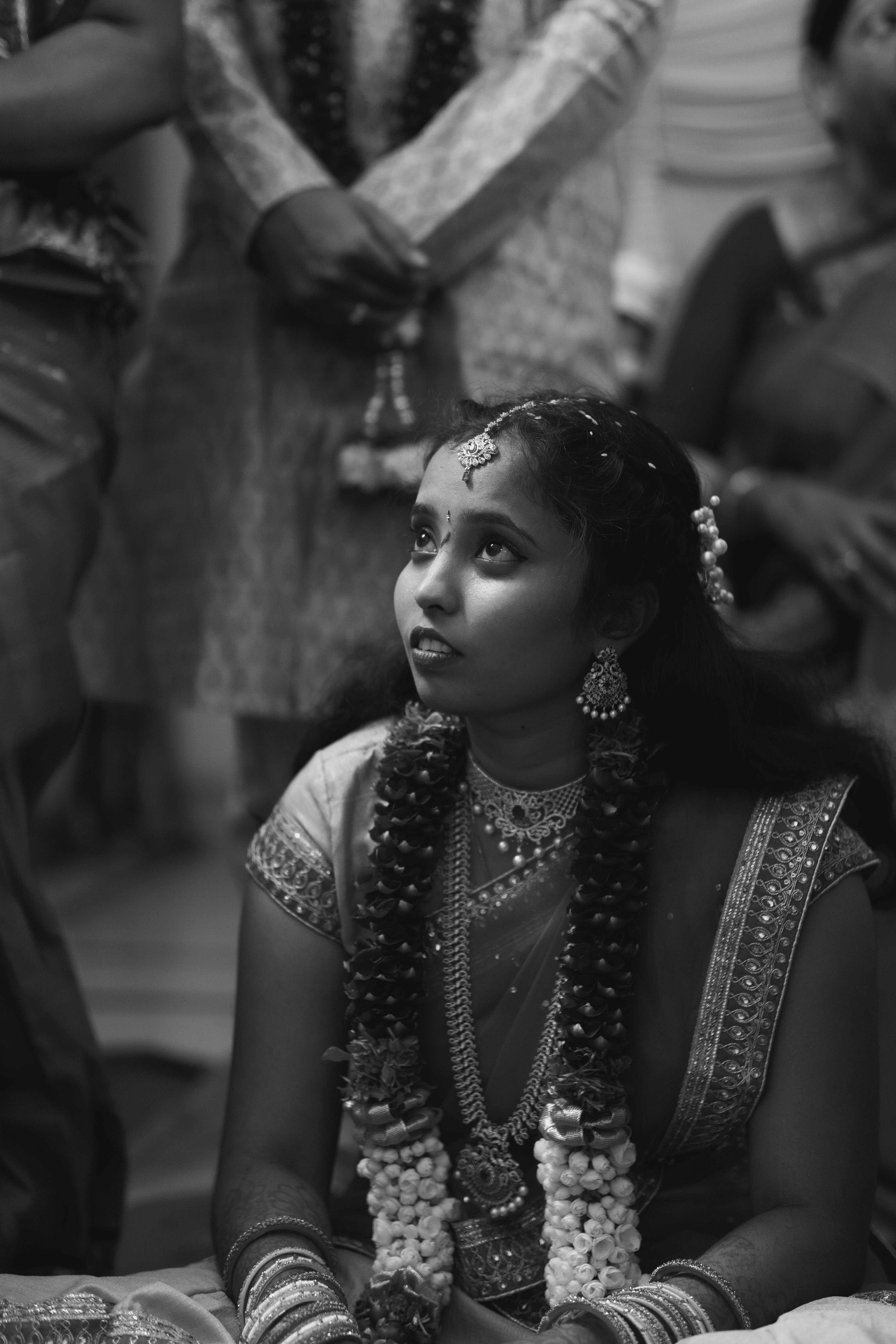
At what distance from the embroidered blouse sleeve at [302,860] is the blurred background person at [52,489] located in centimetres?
39

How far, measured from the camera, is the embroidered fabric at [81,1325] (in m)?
1.64

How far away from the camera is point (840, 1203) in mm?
1757

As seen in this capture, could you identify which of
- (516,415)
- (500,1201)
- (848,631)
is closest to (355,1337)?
(500,1201)

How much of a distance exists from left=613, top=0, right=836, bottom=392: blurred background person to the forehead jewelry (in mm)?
3076

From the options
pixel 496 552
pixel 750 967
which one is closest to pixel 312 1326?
pixel 750 967

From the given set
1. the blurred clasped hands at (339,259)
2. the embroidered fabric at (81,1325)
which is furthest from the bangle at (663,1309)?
the blurred clasped hands at (339,259)

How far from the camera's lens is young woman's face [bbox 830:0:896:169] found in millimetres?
3443

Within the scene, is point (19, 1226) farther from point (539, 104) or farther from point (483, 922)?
point (539, 104)

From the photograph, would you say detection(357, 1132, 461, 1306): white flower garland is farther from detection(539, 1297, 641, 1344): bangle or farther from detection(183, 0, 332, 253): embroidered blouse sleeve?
detection(183, 0, 332, 253): embroidered blouse sleeve

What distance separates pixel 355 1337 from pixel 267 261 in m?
1.59

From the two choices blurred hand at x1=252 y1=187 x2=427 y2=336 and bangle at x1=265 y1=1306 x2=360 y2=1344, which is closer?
bangle at x1=265 y1=1306 x2=360 y2=1344

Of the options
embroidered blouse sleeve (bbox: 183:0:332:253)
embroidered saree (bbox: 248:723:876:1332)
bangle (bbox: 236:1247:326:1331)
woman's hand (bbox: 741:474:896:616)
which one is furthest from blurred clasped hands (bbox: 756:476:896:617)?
bangle (bbox: 236:1247:326:1331)

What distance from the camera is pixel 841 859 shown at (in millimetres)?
1868

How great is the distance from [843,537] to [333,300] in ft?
4.43
